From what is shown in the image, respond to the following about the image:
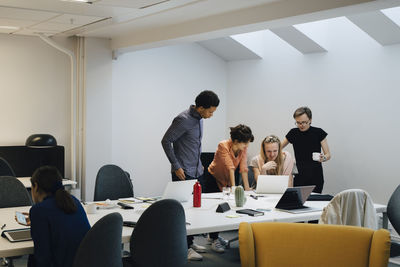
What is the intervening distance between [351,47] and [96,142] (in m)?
3.63

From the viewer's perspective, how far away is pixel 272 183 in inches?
206

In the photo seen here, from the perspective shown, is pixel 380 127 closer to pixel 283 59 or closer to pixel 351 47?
pixel 351 47

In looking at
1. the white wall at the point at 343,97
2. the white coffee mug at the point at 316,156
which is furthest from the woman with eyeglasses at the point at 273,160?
the white wall at the point at 343,97

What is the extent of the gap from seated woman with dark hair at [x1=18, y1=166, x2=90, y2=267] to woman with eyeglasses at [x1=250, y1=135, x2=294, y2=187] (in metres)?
2.66

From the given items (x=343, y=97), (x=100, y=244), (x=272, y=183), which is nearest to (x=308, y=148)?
(x=343, y=97)

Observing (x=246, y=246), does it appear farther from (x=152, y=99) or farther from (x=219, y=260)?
(x=152, y=99)

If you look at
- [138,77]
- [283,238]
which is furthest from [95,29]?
[283,238]

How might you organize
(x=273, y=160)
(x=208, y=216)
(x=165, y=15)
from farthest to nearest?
(x=165, y=15) < (x=273, y=160) < (x=208, y=216)

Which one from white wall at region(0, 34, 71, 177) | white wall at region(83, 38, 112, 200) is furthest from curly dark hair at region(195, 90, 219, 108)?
white wall at region(0, 34, 71, 177)

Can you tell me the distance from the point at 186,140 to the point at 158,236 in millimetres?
1874

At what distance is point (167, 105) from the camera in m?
8.17

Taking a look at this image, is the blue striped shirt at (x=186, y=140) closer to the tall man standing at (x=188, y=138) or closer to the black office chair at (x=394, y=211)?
the tall man standing at (x=188, y=138)

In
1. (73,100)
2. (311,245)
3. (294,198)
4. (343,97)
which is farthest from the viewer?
(73,100)

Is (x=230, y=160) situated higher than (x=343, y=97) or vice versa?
(x=343, y=97)
